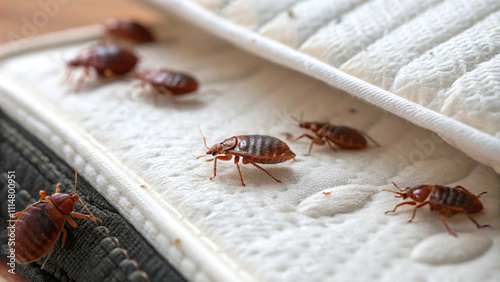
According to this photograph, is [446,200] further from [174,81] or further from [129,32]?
[129,32]

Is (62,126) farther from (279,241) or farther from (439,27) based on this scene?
(439,27)

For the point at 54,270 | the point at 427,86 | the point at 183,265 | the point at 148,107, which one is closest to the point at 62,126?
the point at 148,107

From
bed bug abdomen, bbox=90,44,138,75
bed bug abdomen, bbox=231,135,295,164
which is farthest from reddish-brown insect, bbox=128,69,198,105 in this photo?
bed bug abdomen, bbox=231,135,295,164

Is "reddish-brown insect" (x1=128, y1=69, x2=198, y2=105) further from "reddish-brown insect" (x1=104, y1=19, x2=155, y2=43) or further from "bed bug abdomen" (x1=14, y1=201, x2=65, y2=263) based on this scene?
"bed bug abdomen" (x1=14, y1=201, x2=65, y2=263)

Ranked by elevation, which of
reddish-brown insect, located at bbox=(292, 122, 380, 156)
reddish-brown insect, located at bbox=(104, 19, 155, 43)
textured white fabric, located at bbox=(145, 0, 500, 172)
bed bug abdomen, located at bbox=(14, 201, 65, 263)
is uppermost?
textured white fabric, located at bbox=(145, 0, 500, 172)

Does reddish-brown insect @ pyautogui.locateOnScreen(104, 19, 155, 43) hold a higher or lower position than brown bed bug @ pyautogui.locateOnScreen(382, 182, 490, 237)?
lower

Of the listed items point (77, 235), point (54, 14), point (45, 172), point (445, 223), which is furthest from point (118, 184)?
point (54, 14)

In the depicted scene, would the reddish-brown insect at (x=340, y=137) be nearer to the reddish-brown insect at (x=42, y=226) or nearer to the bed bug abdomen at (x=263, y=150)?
the bed bug abdomen at (x=263, y=150)
